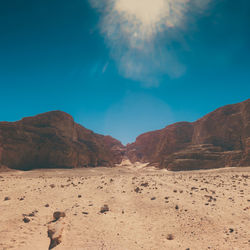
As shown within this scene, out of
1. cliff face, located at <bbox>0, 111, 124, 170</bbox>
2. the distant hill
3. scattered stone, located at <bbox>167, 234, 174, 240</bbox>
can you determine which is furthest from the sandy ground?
cliff face, located at <bbox>0, 111, 124, 170</bbox>

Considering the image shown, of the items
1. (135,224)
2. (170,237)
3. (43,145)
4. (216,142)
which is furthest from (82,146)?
(170,237)

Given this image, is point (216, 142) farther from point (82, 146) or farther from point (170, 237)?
point (170, 237)

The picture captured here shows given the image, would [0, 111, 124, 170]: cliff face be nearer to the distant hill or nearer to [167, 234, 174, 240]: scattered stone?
the distant hill

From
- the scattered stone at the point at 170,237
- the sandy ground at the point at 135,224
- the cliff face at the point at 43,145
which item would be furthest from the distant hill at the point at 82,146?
the scattered stone at the point at 170,237

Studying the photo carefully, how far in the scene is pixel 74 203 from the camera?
6992 millimetres

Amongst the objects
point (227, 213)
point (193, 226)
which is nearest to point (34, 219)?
point (193, 226)

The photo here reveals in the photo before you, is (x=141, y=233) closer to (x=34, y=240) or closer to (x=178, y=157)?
(x=34, y=240)

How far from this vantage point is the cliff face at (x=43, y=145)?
1277 inches

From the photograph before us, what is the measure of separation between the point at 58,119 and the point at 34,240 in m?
44.1

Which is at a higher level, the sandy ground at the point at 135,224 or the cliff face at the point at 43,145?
the cliff face at the point at 43,145

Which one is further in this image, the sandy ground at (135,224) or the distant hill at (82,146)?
the distant hill at (82,146)

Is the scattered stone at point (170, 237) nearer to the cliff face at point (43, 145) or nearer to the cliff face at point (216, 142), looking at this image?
the cliff face at point (43, 145)

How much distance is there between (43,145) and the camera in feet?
121

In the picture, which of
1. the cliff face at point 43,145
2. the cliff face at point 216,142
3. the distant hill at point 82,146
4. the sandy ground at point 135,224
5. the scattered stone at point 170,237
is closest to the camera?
the sandy ground at point 135,224
